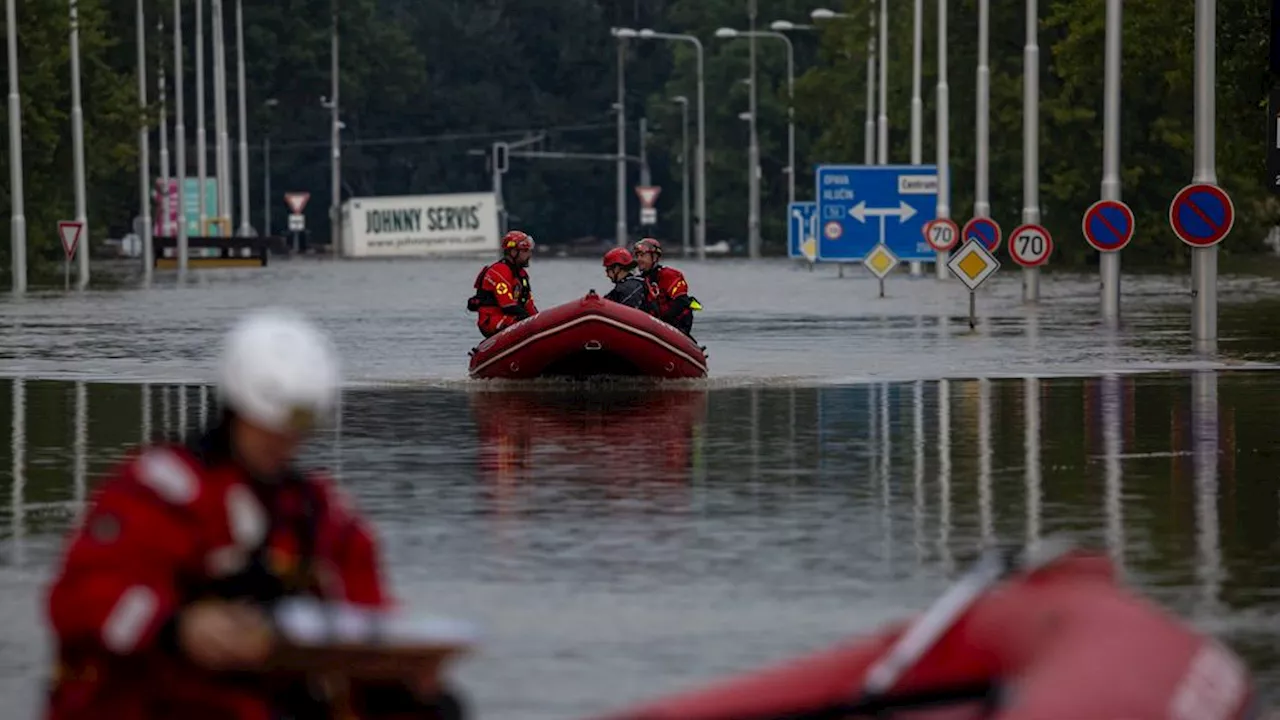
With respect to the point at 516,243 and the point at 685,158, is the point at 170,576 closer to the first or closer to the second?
the point at 516,243

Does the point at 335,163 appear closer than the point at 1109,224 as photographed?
No

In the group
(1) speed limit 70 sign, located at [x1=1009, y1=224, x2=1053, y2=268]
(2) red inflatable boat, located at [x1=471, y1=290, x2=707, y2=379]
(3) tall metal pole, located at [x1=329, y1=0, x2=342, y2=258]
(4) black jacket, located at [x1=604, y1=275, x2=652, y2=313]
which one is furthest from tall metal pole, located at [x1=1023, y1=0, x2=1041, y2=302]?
(3) tall metal pole, located at [x1=329, y1=0, x2=342, y2=258]

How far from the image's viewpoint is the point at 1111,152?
154 feet

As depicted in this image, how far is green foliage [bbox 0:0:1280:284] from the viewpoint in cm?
7550

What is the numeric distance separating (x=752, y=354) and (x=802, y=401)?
9.43 metres

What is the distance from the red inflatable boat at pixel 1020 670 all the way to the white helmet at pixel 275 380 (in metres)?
0.83

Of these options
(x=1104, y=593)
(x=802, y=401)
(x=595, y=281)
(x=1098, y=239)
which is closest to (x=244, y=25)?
(x=595, y=281)

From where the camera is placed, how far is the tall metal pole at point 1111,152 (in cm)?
4516

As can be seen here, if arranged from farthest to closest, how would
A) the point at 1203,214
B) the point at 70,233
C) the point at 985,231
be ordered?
the point at 70,233
the point at 985,231
the point at 1203,214

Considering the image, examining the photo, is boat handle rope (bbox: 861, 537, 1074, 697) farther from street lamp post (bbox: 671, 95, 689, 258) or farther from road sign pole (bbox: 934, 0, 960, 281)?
street lamp post (bbox: 671, 95, 689, 258)

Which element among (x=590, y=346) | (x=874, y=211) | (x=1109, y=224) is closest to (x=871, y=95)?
(x=874, y=211)

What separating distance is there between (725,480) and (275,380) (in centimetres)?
1336

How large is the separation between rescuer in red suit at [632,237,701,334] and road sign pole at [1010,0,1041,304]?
24958mm

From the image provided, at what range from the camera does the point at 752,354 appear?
36906mm
